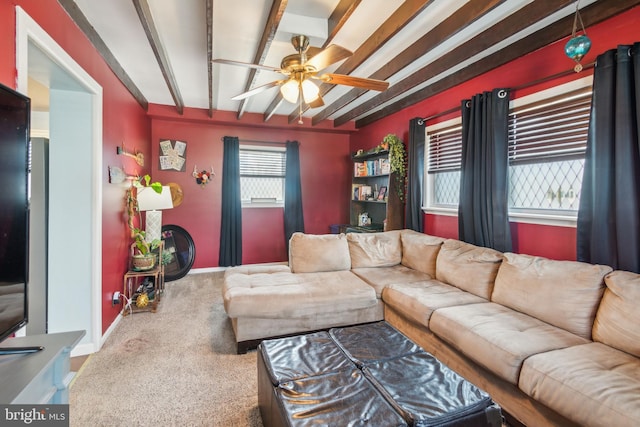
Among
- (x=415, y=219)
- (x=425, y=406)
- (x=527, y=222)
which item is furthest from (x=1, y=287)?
(x=415, y=219)

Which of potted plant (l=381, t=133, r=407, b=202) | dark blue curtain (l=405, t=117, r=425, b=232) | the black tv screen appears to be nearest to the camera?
the black tv screen

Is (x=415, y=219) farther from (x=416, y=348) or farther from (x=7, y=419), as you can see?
(x=7, y=419)

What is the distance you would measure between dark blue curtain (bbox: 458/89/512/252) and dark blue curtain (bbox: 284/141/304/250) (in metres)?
2.88

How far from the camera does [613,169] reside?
196 centimetres

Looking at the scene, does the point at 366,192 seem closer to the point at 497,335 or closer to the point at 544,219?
the point at 544,219

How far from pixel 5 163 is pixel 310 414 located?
4.92ft

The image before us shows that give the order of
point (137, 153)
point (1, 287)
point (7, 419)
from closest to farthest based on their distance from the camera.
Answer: point (7, 419)
point (1, 287)
point (137, 153)

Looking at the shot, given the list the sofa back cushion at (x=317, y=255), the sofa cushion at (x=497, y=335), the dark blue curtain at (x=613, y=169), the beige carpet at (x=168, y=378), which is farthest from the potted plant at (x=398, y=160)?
the beige carpet at (x=168, y=378)

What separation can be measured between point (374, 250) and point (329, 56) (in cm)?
218

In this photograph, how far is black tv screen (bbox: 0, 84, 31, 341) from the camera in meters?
1.10

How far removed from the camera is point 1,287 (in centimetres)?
110

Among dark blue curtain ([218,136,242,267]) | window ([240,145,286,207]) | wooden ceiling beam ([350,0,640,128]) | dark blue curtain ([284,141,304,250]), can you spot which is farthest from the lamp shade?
wooden ceiling beam ([350,0,640,128])

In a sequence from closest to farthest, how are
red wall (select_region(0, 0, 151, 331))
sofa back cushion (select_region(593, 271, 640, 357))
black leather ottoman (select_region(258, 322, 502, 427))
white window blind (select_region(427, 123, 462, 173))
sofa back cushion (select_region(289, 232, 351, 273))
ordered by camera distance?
black leather ottoman (select_region(258, 322, 502, 427)) → red wall (select_region(0, 0, 151, 331)) → sofa back cushion (select_region(593, 271, 640, 357)) → sofa back cushion (select_region(289, 232, 351, 273)) → white window blind (select_region(427, 123, 462, 173))

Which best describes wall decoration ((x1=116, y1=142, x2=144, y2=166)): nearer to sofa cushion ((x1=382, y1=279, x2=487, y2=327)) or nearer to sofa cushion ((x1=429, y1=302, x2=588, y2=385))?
sofa cushion ((x1=382, y1=279, x2=487, y2=327))
